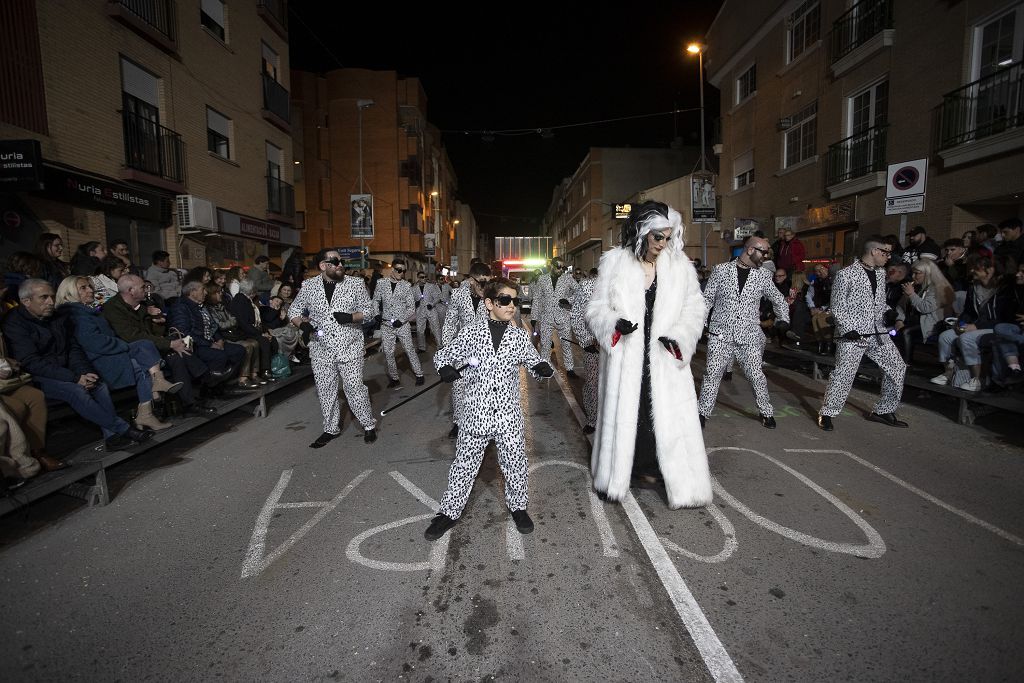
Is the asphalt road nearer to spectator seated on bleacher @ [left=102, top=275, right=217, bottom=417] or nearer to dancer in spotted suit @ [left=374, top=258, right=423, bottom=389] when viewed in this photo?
spectator seated on bleacher @ [left=102, top=275, right=217, bottom=417]

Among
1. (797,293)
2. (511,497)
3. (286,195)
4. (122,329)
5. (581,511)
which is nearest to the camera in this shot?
(511,497)

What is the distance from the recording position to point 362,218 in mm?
23797

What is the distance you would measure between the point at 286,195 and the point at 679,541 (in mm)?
20963

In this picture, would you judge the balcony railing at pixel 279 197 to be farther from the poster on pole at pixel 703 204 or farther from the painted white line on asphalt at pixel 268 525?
the painted white line on asphalt at pixel 268 525

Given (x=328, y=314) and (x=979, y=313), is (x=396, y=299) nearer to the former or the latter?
(x=328, y=314)

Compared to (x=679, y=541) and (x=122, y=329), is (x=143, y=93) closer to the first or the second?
(x=122, y=329)

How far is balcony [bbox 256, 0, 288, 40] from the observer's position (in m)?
18.6

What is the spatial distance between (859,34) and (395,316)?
14.8 meters

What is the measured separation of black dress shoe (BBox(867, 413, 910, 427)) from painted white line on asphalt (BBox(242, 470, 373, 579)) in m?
6.04

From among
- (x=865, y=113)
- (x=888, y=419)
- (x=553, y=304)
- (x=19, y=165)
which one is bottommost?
(x=888, y=419)

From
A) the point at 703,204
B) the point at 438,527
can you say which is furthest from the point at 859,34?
the point at 438,527

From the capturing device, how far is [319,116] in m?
38.5

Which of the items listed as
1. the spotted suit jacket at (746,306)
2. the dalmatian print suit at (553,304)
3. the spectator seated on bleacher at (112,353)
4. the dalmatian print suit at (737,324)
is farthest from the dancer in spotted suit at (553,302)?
the spectator seated on bleacher at (112,353)

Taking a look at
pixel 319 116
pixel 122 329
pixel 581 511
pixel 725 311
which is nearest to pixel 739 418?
pixel 725 311
